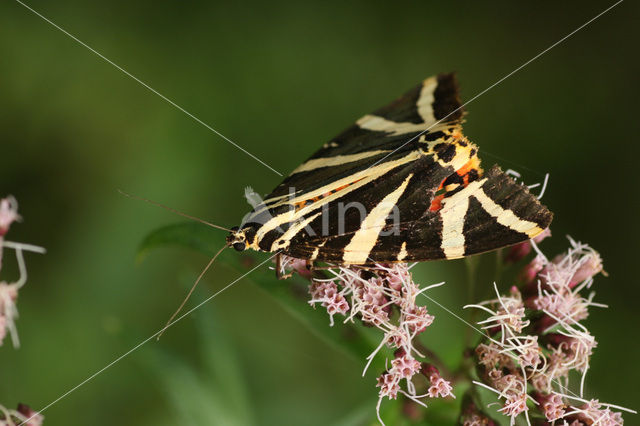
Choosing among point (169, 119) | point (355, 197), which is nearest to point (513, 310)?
point (355, 197)

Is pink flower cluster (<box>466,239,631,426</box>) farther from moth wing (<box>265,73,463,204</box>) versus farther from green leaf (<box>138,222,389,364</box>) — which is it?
moth wing (<box>265,73,463,204</box>)

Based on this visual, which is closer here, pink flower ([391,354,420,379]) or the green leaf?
pink flower ([391,354,420,379])

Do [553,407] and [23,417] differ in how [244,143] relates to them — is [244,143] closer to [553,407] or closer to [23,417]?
[23,417]

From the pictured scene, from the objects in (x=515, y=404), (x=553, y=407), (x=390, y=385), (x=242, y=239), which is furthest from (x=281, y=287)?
(x=553, y=407)

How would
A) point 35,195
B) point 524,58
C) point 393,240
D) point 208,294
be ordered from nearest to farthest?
point 393,240
point 208,294
point 35,195
point 524,58

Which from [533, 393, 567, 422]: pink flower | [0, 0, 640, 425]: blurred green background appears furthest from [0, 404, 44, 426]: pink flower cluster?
[533, 393, 567, 422]: pink flower

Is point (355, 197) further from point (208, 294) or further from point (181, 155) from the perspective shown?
point (181, 155)
